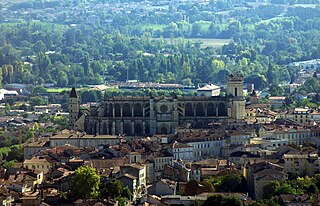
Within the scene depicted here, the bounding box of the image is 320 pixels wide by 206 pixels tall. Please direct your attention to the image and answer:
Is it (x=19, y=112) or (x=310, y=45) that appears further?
(x=310, y=45)

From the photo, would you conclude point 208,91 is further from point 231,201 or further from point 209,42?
point 209,42

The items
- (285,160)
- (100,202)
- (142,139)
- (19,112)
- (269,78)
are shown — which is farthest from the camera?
(269,78)

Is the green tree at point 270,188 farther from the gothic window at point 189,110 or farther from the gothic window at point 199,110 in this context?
the gothic window at point 189,110

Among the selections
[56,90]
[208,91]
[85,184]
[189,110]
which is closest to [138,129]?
[189,110]

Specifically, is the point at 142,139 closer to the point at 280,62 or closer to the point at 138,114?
the point at 138,114

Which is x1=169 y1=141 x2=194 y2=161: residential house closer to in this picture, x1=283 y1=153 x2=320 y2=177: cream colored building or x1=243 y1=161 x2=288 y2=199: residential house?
x1=243 y1=161 x2=288 y2=199: residential house

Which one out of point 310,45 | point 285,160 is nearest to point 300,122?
point 285,160

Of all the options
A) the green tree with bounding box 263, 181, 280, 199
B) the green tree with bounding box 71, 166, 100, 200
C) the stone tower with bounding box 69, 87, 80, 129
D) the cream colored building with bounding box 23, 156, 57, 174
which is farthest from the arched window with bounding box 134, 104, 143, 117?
the green tree with bounding box 263, 181, 280, 199
